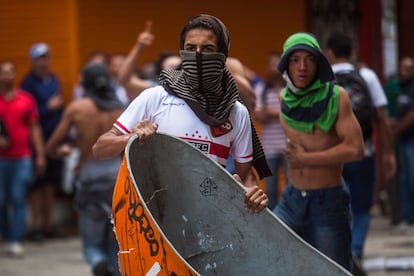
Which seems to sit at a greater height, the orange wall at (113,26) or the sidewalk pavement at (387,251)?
the orange wall at (113,26)

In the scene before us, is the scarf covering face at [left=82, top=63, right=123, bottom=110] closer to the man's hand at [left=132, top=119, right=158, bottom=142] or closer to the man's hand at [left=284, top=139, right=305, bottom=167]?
the man's hand at [left=284, top=139, right=305, bottom=167]

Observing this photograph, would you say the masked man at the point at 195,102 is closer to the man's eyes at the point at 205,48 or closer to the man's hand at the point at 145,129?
the man's eyes at the point at 205,48

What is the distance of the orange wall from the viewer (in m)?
13.5

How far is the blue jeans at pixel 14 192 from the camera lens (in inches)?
475

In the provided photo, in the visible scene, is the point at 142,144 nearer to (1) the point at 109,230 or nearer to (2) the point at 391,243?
(1) the point at 109,230

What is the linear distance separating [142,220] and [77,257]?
756 cm

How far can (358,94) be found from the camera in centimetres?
861

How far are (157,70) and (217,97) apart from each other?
14.4ft

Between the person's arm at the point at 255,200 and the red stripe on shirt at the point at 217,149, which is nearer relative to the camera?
the person's arm at the point at 255,200

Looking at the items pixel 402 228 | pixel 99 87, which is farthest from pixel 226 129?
pixel 402 228

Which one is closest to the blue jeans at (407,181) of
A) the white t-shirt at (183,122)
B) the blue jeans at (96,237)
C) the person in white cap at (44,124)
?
the person in white cap at (44,124)

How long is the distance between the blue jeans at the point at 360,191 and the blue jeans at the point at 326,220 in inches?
82.4

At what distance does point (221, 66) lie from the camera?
4.96 m

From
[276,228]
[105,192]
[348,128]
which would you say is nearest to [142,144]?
[276,228]
